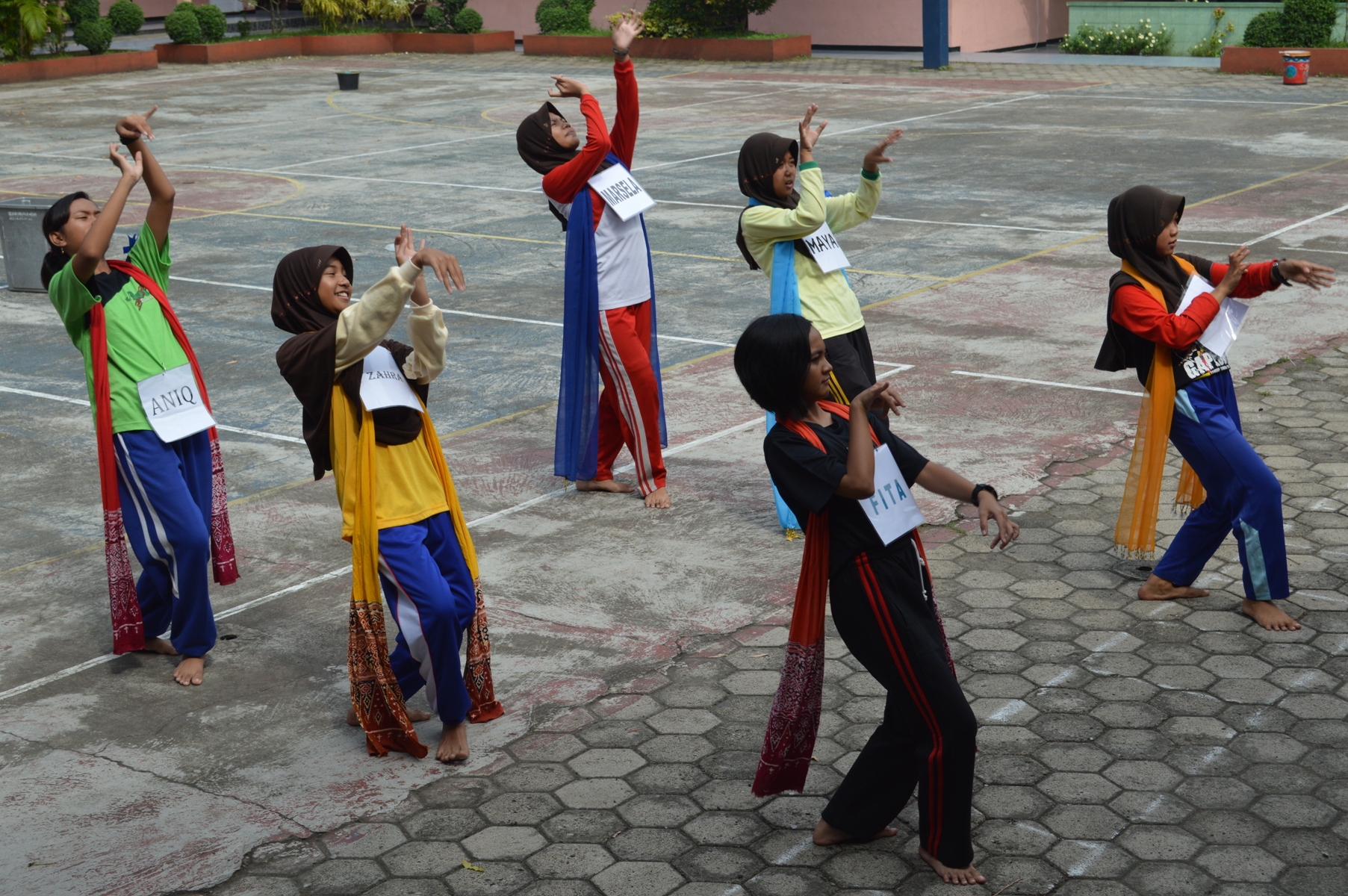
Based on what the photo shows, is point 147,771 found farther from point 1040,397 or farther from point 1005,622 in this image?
point 1040,397

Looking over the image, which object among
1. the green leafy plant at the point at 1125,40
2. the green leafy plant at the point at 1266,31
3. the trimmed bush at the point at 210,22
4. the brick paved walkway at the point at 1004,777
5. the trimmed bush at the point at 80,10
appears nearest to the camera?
the brick paved walkway at the point at 1004,777

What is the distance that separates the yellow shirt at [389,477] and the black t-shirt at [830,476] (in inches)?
56.6

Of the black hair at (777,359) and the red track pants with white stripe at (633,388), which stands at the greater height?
the black hair at (777,359)

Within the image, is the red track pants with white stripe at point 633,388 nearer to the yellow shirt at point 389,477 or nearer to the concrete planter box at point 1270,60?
the yellow shirt at point 389,477

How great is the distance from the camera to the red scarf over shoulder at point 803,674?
14.0ft

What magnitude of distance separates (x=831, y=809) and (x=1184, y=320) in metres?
2.67

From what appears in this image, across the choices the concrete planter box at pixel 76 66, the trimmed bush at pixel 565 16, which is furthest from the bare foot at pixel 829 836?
the trimmed bush at pixel 565 16

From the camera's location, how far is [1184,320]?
5.83m

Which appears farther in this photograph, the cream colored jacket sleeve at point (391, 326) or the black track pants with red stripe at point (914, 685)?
the cream colored jacket sleeve at point (391, 326)

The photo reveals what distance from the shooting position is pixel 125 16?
39969mm

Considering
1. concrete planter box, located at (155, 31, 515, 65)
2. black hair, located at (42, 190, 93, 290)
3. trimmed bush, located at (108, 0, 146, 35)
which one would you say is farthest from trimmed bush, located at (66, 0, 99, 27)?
black hair, located at (42, 190, 93, 290)

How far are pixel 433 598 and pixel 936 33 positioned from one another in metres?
28.9

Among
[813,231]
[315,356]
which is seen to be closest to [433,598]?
[315,356]

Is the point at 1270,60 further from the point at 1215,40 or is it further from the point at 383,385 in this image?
the point at 383,385
